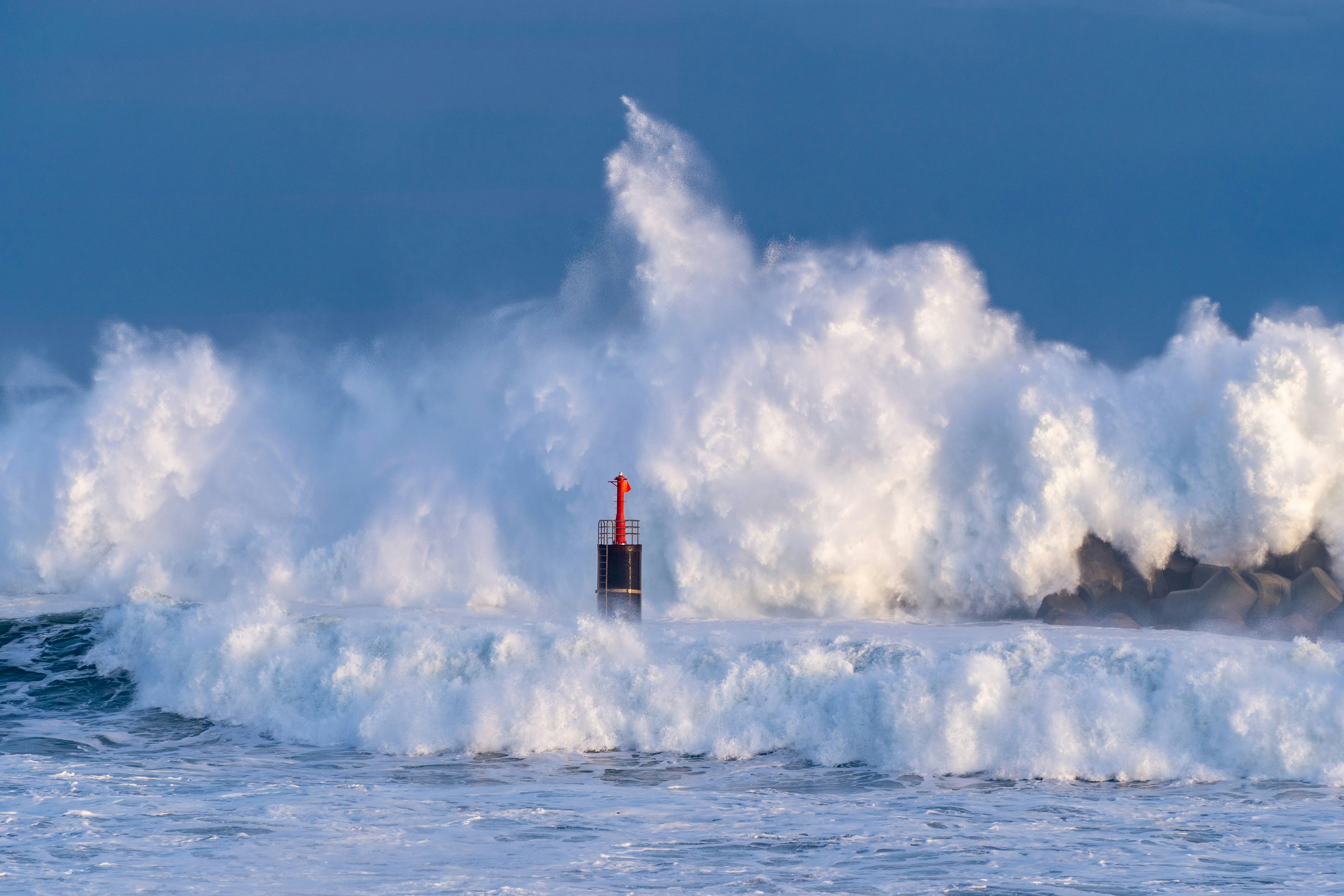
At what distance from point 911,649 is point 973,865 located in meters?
4.03

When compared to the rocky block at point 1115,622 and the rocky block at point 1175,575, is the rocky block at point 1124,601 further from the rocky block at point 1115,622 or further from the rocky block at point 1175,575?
the rocky block at point 1175,575

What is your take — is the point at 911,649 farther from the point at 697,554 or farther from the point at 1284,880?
the point at 697,554

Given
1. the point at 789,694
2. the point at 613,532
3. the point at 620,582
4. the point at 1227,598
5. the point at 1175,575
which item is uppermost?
the point at 613,532

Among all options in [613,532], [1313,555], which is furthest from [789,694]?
[1313,555]

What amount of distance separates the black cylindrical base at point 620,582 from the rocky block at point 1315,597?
7970 millimetres

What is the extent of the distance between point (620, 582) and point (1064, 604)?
20.9ft

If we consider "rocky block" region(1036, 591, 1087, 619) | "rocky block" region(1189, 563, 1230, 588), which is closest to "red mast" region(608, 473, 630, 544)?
"rocky block" region(1036, 591, 1087, 619)

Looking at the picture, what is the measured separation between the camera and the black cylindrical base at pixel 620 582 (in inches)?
524

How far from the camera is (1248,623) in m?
14.8

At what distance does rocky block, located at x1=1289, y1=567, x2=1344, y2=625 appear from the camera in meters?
14.6

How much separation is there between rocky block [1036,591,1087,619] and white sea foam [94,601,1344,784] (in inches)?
99.1

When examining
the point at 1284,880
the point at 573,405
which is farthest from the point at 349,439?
the point at 1284,880

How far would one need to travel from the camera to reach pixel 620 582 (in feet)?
44.0

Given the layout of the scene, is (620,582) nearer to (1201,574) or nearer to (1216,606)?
(1216,606)
